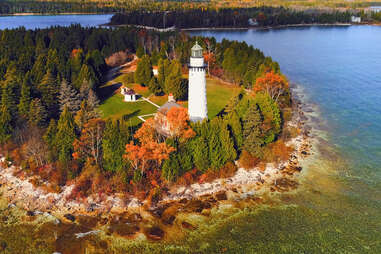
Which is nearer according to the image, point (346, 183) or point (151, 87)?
point (346, 183)

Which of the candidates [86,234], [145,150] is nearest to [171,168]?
[145,150]

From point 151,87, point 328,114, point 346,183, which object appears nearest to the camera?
point 346,183

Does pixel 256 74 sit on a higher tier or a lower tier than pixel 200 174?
higher

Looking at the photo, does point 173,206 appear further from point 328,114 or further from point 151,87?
point 328,114

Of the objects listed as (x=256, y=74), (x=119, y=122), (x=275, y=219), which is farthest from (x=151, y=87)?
(x=275, y=219)

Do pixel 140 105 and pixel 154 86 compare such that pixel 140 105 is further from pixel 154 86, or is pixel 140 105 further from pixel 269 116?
pixel 269 116

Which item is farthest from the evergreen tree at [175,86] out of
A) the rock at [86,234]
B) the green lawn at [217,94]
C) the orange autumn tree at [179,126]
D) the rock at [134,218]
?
the rock at [86,234]

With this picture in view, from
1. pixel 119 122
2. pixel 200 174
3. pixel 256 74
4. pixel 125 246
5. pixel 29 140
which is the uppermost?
pixel 256 74
